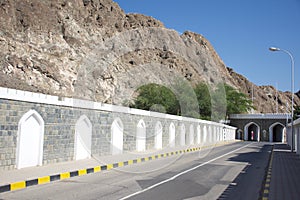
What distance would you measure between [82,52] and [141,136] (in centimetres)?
4747

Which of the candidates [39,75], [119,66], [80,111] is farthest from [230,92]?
[80,111]

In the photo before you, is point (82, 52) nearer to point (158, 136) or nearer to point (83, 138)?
point (158, 136)

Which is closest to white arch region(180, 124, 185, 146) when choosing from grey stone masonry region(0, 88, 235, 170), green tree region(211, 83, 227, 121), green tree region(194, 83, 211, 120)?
grey stone masonry region(0, 88, 235, 170)

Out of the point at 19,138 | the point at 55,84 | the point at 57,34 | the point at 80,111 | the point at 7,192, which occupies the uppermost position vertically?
the point at 57,34

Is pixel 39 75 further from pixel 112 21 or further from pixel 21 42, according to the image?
pixel 112 21

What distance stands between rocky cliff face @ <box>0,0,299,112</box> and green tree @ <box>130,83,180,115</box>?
844 centimetres

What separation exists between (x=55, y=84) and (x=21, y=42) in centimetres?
1012

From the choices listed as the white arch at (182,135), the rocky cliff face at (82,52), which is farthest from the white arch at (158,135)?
the rocky cliff face at (82,52)

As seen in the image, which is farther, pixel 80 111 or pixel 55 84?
pixel 55 84

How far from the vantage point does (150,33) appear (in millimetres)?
96125

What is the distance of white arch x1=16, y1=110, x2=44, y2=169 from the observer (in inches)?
415

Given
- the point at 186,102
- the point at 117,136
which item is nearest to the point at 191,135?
the point at 117,136

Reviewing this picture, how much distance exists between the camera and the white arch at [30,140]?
1055cm

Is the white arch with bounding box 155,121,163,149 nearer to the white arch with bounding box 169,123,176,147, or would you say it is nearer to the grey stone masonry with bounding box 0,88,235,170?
the white arch with bounding box 169,123,176,147
